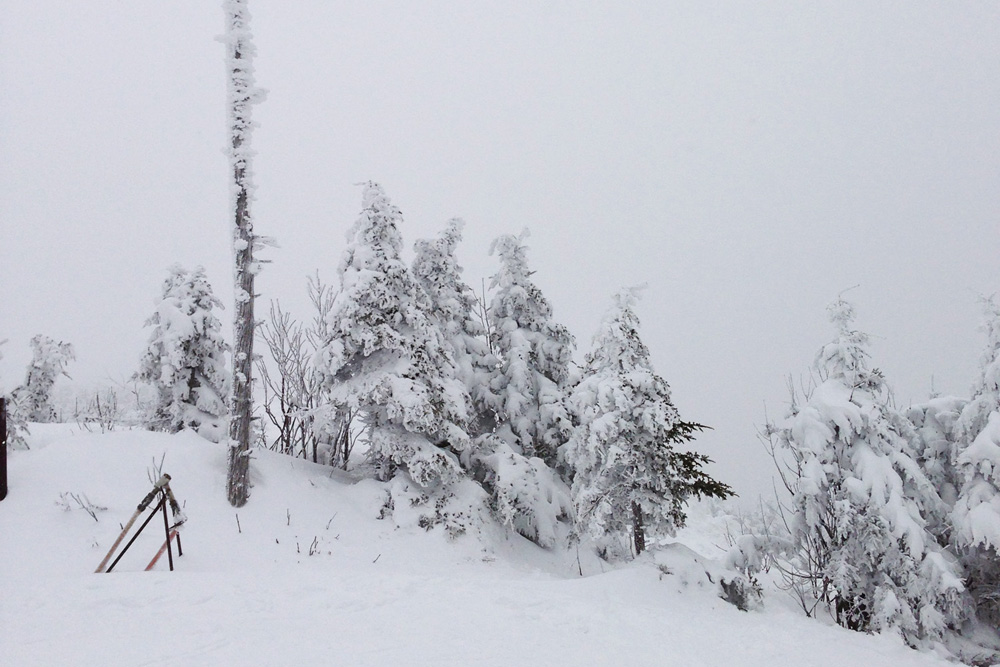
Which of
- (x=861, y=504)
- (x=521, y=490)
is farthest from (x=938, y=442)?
(x=521, y=490)

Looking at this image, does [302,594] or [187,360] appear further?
[187,360]

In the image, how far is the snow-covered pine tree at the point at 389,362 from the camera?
1466 cm

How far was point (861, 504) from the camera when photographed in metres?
10.8

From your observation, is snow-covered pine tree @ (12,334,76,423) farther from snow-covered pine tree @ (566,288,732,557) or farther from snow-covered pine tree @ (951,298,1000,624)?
snow-covered pine tree @ (951,298,1000,624)

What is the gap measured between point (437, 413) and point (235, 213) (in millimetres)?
7441

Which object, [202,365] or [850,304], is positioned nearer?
[850,304]

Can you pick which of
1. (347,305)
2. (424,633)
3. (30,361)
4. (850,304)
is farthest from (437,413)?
(30,361)

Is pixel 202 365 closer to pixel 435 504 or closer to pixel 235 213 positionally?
pixel 235 213

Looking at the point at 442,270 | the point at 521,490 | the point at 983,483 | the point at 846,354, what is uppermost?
the point at 442,270

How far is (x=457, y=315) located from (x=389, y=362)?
3.41 meters

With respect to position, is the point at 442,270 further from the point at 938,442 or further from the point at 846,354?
the point at 938,442

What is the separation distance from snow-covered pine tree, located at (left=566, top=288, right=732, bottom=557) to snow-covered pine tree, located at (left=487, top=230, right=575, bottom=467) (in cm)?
368

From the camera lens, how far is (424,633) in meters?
6.91

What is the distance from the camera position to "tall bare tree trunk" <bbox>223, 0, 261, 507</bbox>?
13.6 metres
